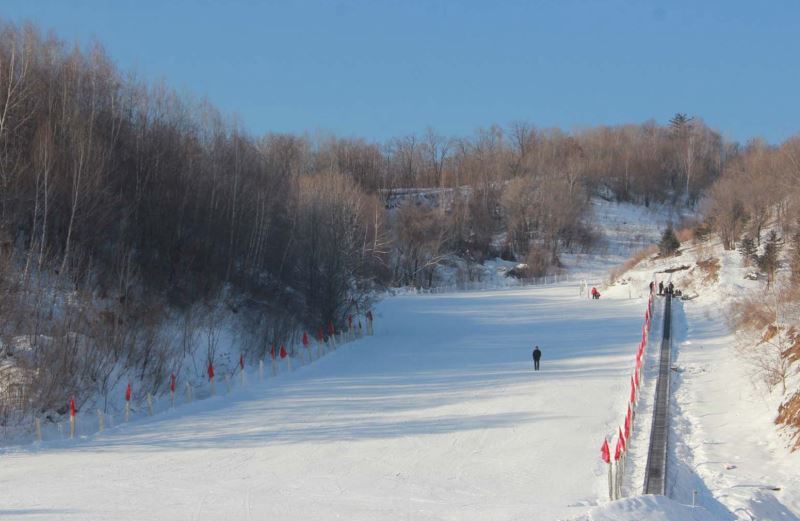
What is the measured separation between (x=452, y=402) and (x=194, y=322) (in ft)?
37.5

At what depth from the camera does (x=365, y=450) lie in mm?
17078

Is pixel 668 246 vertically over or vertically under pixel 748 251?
over

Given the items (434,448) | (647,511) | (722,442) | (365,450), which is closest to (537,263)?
(722,442)

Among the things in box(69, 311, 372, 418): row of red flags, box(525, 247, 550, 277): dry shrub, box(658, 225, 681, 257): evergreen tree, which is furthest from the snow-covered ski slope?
box(525, 247, 550, 277): dry shrub

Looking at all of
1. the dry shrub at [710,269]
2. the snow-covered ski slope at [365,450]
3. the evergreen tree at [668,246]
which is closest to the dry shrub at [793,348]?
the snow-covered ski slope at [365,450]

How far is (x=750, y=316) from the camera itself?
30.7m

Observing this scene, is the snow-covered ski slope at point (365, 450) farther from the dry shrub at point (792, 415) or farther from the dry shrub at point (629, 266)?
the dry shrub at point (629, 266)

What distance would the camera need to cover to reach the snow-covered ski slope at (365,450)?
1288 cm

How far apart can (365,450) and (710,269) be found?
123 feet

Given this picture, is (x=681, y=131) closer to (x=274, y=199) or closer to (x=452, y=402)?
(x=274, y=199)

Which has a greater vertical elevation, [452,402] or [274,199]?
[274,199]

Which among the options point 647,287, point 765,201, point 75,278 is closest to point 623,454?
point 75,278

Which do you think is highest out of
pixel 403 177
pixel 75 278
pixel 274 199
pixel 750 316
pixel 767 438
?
pixel 403 177

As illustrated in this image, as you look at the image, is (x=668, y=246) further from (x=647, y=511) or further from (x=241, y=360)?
(x=647, y=511)
